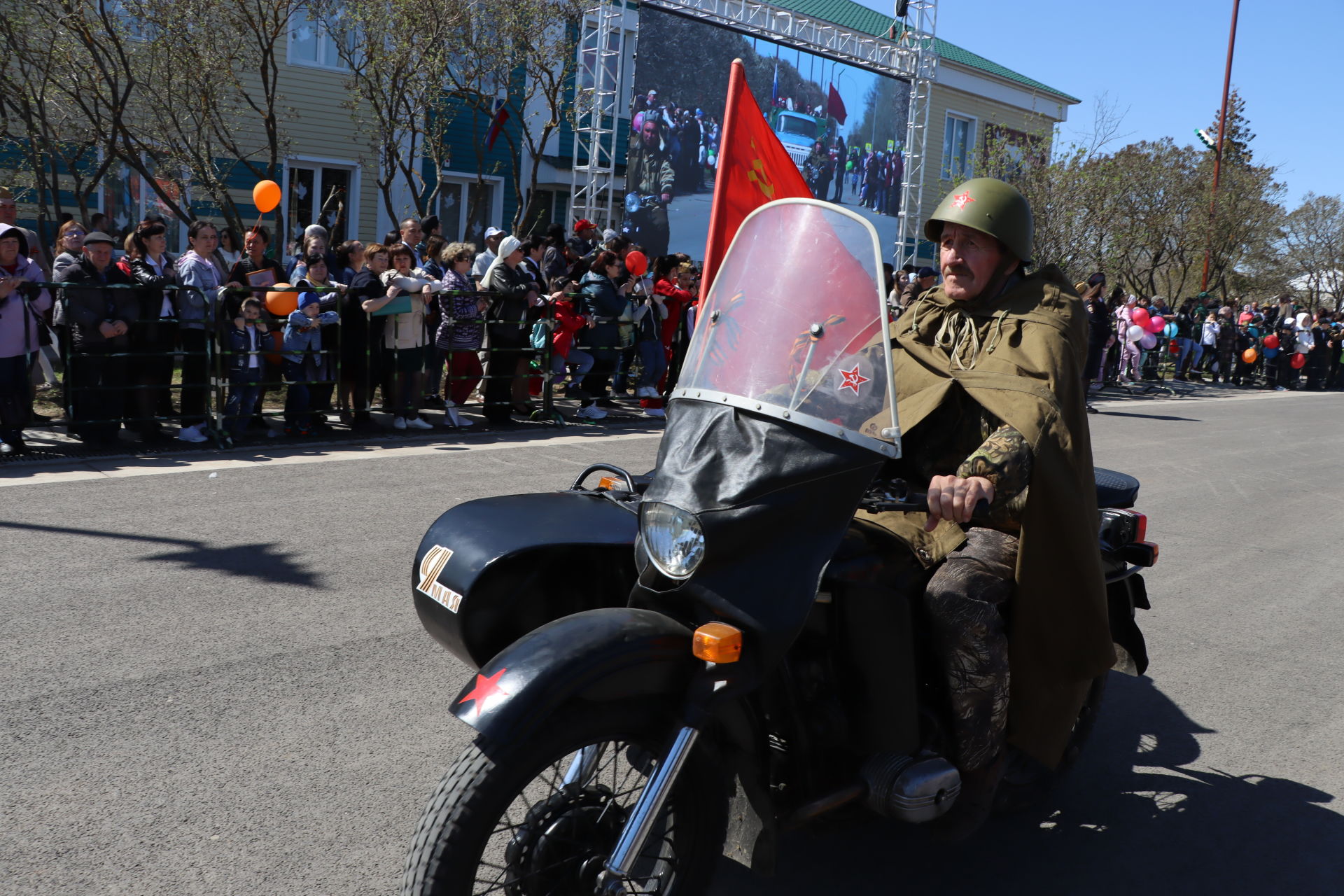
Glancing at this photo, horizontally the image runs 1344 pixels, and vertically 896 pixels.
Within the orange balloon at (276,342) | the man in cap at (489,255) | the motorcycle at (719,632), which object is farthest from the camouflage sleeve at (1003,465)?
the man in cap at (489,255)

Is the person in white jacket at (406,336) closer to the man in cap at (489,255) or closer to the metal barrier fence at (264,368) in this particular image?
the metal barrier fence at (264,368)

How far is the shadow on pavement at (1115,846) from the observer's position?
338 cm

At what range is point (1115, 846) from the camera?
12.0 feet

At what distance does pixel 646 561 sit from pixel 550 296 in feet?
32.3

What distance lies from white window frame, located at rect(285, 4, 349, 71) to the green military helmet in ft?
67.2

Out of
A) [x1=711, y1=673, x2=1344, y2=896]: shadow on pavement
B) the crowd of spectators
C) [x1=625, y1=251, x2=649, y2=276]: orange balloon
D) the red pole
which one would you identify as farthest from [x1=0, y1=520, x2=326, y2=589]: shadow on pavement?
the red pole

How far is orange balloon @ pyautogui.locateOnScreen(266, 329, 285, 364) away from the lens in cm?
1001

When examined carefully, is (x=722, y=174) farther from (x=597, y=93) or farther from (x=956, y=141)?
(x=956, y=141)

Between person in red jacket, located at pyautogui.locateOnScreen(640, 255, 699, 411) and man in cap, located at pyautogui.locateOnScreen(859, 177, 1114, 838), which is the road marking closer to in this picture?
person in red jacket, located at pyautogui.locateOnScreen(640, 255, 699, 411)

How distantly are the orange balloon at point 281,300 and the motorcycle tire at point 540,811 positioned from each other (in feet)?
26.5

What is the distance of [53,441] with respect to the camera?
9086mm

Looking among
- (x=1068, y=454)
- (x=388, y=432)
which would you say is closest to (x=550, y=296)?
(x=388, y=432)

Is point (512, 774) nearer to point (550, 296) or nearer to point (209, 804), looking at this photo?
point (209, 804)

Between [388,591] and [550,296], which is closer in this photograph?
[388,591]
